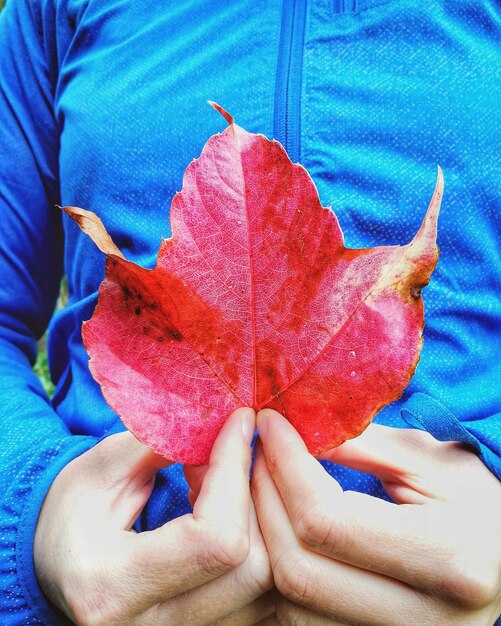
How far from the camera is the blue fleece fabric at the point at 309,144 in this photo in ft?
Result: 1.86

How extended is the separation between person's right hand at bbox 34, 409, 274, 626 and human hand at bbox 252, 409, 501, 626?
23 mm

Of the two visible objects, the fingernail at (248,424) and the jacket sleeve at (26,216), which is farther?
the jacket sleeve at (26,216)

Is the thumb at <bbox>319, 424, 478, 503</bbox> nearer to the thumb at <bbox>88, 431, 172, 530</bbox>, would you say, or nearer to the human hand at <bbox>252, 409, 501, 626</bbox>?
the human hand at <bbox>252, 409, 501, 626</bbox>

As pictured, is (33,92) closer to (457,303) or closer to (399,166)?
(399,166)

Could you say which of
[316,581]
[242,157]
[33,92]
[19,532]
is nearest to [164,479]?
[19,532]

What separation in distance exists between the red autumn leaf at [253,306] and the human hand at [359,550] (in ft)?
0.13

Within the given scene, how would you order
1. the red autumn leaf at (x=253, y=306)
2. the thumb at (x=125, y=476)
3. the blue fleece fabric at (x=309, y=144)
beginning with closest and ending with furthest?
the red autumn leaf at (x=253, y=306) → the thumb at (x=125, y=476) → the blue fleece fabric at (x=309, y=144)

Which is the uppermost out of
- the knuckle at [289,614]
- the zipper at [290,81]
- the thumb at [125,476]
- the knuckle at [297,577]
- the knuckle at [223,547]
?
the zipper at [290,81]

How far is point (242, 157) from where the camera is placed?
0.34 m

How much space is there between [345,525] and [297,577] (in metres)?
0.05

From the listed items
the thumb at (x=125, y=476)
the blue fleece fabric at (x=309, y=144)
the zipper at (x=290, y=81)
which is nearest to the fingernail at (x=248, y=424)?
the thumb at (x=125, y=476)

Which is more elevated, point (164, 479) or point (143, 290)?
point (143, 290)

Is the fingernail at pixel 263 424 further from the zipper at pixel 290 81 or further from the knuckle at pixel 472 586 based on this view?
the zipper at pixel 290 81

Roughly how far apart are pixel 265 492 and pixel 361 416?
0.33ft
